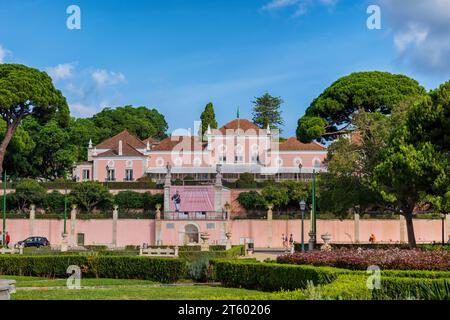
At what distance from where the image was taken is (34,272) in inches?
1132

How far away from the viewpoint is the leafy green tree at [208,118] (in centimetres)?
9350

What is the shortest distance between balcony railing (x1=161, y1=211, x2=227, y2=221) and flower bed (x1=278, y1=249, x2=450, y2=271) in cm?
3787

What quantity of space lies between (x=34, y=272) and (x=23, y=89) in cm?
3778

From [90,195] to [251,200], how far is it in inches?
547

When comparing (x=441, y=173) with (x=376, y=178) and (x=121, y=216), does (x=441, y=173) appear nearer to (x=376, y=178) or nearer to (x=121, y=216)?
(x=376, y=178)

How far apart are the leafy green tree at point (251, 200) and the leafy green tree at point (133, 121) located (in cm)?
3677

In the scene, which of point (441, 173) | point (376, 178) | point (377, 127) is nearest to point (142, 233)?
point (377, 127)

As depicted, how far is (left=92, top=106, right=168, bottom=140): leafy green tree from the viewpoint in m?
101

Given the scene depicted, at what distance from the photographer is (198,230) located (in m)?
61.8

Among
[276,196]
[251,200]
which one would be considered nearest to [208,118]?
[251,200]

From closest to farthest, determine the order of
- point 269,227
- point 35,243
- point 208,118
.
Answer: point 35,243, point 269,227, point 208,118

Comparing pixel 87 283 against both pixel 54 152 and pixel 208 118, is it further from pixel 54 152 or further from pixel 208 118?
pixel 208 118

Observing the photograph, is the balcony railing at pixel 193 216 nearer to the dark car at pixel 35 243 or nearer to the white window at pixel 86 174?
the dark car at pixel 35 243

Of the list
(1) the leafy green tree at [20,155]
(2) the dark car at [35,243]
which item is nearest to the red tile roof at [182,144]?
(1) the leafy green tree at [20,155]
